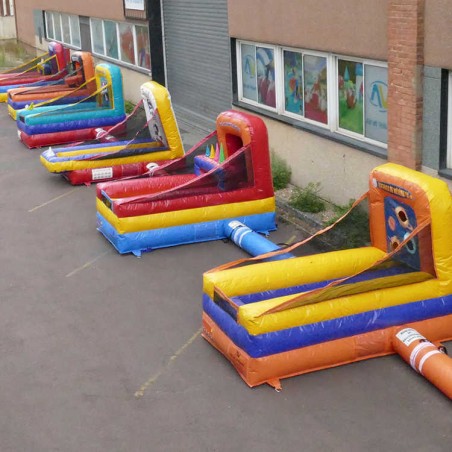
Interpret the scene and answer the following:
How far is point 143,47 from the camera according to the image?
75.6 ft

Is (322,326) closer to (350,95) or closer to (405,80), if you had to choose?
(405,80)

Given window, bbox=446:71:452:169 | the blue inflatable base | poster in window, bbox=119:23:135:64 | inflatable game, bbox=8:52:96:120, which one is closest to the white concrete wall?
inflatable game, bbox=8:52:96:120

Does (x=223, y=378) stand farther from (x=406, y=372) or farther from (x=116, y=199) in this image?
(x=116, y=199)

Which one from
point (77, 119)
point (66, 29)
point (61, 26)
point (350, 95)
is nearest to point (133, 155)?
point (77, 119)

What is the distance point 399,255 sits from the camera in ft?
31.7

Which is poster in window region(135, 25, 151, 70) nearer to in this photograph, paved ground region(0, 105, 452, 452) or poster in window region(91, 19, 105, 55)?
poster in window region(91, 19, 105, 55)

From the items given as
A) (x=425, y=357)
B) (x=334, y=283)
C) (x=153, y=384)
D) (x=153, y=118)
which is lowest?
(x=153, y=384)

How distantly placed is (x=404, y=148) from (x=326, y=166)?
2.37 m

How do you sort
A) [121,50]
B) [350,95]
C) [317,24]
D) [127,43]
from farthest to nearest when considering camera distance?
1. [121,50]
2. [127,43]
3. [317,24]
4. [350,95]

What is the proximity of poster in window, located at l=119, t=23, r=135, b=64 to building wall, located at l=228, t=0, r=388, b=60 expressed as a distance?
23.8 ft

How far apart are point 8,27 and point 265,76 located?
25.5 metres

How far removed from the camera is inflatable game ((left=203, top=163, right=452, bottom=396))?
29.0 feet

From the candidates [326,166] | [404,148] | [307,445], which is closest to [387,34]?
[404,148]

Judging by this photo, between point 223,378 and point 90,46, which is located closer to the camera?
point 223,378
